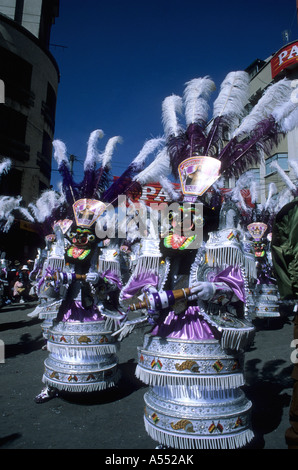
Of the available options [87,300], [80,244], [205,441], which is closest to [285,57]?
[80,244]

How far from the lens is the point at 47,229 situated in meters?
7.08

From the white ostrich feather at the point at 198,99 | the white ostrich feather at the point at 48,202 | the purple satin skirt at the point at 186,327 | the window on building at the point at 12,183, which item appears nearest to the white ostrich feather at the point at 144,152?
the white ostrich feather at the point at 198,99

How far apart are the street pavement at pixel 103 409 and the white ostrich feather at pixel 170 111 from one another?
3025mm

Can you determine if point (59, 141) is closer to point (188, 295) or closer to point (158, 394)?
point (188, 295)

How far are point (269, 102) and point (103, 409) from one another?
3726 millimetres

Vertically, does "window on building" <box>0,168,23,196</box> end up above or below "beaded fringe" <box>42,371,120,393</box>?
above

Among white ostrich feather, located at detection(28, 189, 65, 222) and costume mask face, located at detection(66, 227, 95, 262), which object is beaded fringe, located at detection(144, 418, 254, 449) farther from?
white ostrich feather, located at detection(28, 189, 65, 222)

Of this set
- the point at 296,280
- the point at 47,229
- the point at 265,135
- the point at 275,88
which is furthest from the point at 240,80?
the point at 47,229

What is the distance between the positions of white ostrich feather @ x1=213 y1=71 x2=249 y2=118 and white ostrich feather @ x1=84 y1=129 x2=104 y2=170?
1.98 metres

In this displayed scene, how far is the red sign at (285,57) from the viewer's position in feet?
57.7

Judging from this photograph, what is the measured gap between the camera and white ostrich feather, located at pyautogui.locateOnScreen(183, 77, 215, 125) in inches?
127

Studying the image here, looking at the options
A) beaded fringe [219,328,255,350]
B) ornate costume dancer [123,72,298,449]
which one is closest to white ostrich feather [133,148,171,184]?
ornate costume dancer [123,72,298,449]

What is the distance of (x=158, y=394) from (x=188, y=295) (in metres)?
0.85

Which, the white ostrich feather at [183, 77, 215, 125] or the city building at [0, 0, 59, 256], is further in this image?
the city building at [0, 0, 59, 256]
